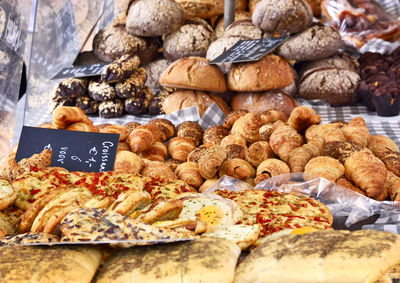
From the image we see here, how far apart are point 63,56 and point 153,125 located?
1.75 metres

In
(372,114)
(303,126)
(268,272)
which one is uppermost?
(268,272)

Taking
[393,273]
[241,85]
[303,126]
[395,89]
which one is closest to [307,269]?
[393,273]

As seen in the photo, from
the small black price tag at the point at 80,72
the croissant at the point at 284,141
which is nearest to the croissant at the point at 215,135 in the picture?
the croissant at the point at 284,141

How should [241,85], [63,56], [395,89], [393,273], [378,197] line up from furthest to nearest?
1. [63,56]
2. [395,89]
3. [241,85]
4. [378,197]
5. [393,273]

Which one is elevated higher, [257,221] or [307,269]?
[307,269]

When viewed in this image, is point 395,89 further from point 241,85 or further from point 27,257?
point 27,257

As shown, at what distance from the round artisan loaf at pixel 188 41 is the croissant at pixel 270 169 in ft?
6.65

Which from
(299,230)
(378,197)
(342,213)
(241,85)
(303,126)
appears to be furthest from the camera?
(241,85)

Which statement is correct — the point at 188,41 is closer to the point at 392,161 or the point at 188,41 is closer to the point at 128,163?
the point at 128,163

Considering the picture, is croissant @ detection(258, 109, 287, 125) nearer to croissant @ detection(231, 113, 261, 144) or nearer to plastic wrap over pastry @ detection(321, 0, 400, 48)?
croissant @ detection(231, 113, 261, 144)

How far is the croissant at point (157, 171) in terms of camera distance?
77.6 inches

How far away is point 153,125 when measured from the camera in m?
2.54

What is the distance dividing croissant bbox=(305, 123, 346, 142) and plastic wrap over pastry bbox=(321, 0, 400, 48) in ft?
7.34

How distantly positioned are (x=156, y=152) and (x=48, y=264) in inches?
62.4
